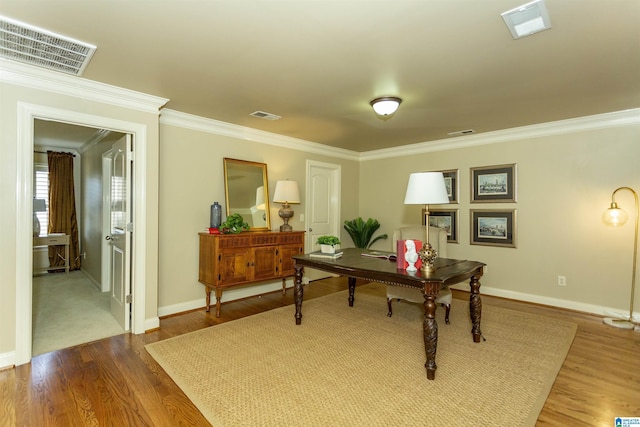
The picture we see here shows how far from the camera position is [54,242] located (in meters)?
5.75

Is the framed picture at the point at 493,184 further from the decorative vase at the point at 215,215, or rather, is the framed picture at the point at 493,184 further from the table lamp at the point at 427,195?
the decorative vase at the point at 215,215

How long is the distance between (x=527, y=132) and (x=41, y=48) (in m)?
5.15

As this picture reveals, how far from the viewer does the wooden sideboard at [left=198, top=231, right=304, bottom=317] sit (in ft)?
12.1

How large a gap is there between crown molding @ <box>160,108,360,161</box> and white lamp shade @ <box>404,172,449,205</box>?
2.67 meters

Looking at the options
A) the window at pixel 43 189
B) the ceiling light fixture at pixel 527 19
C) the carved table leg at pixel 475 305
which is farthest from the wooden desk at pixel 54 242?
the ceiling light fixture at pixel 527 19

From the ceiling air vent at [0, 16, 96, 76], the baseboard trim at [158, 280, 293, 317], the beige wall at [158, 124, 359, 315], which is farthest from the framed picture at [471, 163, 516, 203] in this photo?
the ceiling air vent at [0, 16, 96, 76]

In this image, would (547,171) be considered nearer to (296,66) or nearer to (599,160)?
(599,160)

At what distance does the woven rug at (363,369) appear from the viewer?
193 cm

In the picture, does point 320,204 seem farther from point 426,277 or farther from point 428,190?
point 426,277

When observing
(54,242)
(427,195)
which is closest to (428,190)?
(427,195)

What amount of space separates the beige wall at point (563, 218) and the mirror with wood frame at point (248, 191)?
2.93 metres

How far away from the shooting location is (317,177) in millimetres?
5543

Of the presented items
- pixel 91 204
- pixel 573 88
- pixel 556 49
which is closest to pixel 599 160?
pixel 573 88

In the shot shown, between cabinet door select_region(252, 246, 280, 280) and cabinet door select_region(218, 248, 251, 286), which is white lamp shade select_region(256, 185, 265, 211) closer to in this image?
cabinet door select_region(252, 246, 280, 280)
